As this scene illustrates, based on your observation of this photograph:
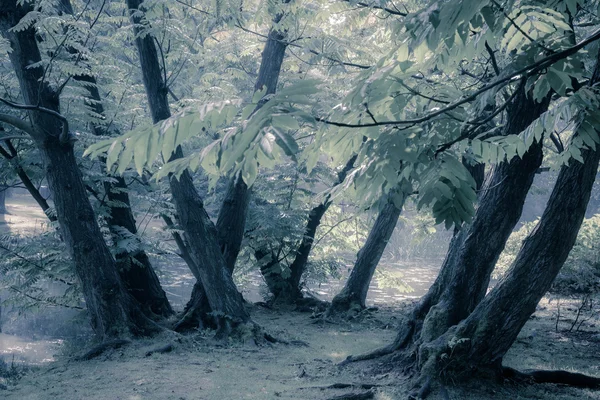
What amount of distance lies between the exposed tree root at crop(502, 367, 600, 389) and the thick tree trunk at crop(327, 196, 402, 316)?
6.18 m

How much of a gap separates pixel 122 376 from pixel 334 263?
27.3 ft

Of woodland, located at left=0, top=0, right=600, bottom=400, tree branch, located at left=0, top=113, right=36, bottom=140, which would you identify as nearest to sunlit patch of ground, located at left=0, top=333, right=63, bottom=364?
woodland, located at left=0, top=0, right=600, bottom=400

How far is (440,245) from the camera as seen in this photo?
34.4 m

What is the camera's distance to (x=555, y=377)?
560 centimetres

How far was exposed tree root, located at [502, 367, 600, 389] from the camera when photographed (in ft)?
18.1

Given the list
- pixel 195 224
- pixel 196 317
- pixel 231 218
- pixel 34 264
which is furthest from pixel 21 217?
pixel 195 224

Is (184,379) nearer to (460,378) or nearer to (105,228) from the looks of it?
(460,378)

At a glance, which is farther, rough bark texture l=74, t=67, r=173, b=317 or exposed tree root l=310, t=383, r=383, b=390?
rough bark texture l=74, t=67, r=173, b=317

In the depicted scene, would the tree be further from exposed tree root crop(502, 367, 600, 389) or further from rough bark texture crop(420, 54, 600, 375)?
exposed tree root crop(502, 367, 600, 389)

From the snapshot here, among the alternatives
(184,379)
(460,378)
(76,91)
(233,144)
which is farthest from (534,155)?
(76,91)

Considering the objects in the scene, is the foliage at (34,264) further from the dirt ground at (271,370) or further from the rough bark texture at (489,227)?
the rough bark texture at (489,227)

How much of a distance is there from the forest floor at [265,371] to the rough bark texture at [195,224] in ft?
2.25

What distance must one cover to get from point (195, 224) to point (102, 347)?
7.78 feet

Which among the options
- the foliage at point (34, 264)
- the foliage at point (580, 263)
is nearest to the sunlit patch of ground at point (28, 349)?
the foliage at point (34, 264)
